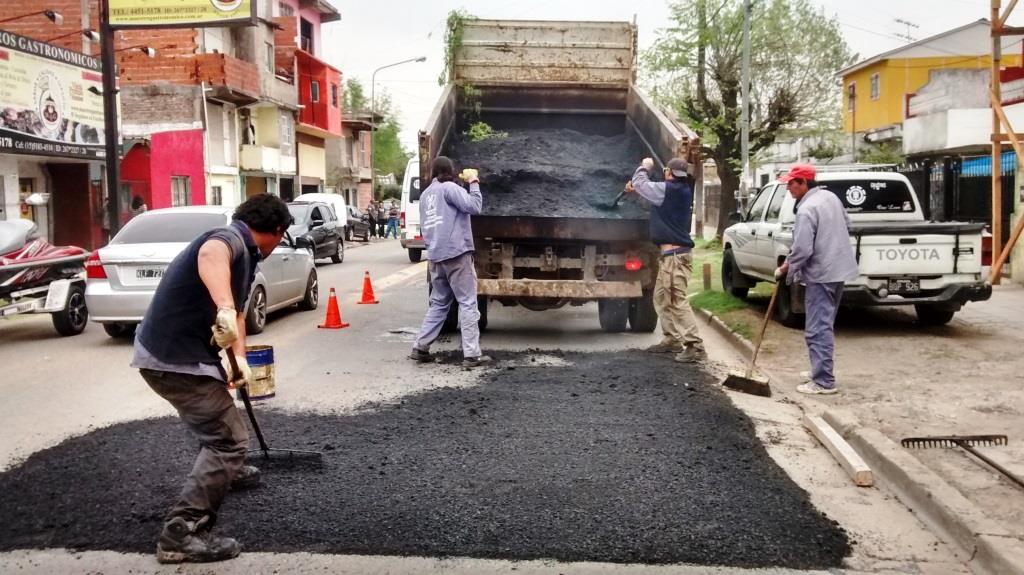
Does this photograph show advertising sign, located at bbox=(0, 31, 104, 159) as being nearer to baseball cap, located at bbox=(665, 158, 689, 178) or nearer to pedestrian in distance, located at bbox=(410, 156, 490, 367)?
pedestrian in distance, located at bbox=(410, 156, 490, 367)

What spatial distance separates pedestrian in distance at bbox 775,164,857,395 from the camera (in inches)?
300

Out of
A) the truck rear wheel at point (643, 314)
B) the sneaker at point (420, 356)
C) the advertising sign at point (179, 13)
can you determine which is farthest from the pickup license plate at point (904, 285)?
the advertising sign at point (179, 13)

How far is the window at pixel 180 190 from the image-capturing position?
31.1 metres

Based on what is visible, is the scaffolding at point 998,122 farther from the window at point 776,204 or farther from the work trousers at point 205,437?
the work trousers at point 205,437

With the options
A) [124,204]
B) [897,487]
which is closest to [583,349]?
[897,487]

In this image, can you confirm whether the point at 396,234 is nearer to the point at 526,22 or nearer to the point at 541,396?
the point at 526,22

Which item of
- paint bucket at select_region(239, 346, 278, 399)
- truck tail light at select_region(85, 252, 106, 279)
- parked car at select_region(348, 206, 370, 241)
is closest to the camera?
paint bucket at select_region(239, 346, 278, 399)

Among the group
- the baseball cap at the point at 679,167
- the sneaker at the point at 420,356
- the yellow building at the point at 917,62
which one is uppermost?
the yellow building at the point at 917,62

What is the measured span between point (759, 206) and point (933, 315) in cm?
294

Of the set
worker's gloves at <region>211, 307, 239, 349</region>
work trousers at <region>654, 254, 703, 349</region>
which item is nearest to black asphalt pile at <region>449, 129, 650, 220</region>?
work trousers at <region>654, 254, 703, 349</region>

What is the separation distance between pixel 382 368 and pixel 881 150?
3150 centimetres

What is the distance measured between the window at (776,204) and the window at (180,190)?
23.4 meters

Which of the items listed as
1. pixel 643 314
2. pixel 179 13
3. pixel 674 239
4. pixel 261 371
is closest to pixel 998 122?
pixel 643 314

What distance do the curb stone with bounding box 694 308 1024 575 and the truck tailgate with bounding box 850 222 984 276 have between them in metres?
3.98
